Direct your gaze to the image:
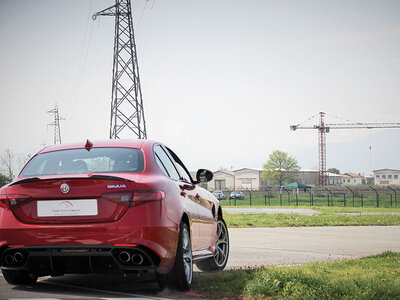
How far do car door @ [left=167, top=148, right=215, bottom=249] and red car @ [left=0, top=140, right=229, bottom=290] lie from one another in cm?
64

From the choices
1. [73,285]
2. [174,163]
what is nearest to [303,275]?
[174,163]

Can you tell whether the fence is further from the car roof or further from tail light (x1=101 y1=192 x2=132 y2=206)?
tail light (x1=101 y1=192 x2=132 y2=206)

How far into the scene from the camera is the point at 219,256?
8.95 metres

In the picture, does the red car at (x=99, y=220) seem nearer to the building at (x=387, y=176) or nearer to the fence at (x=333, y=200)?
the fence at (x=333, y=200)

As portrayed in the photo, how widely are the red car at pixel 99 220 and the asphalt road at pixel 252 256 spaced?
0.84ft

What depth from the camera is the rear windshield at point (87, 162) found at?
6.56 metres

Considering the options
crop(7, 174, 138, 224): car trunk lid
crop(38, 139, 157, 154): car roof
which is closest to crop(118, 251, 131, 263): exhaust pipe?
crop(7, 174, 138, 224): car trunk lid

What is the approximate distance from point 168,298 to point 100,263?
2.53 ft

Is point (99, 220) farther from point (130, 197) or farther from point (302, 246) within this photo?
point (302, 246)

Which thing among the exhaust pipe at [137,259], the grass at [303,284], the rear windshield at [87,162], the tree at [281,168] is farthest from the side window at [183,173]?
the tree at [281,168]

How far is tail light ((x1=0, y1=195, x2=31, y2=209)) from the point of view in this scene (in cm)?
628

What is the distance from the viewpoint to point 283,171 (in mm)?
140250

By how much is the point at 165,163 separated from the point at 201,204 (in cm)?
89


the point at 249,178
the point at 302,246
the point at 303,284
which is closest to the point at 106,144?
the point at 303,284
